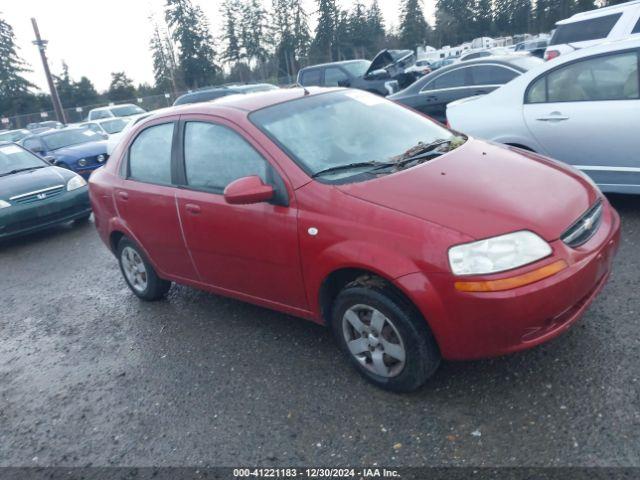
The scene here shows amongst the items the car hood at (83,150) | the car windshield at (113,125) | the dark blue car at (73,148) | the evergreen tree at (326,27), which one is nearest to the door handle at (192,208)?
the dark blue car at (73,148)

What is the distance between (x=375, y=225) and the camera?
9.36 ft

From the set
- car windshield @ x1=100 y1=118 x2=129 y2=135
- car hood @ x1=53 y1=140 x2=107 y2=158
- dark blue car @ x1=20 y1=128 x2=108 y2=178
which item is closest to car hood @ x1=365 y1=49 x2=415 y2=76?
car hood @ x1=53 y1=140 x2=107 y2=158

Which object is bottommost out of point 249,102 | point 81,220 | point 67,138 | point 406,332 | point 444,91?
point 81,220

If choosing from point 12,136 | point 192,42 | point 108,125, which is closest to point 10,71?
point 192,42

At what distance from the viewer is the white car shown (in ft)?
15.6

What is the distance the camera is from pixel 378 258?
280 cm

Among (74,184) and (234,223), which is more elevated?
(234,223)

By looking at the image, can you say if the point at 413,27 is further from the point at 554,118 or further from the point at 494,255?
the point at 494,255

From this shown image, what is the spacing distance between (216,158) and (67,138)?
11.6m

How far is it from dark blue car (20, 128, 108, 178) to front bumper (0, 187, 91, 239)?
411cm

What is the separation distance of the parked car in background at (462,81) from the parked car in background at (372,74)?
339cm

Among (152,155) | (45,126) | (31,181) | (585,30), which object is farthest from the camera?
(45,126)

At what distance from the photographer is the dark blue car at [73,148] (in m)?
12.1

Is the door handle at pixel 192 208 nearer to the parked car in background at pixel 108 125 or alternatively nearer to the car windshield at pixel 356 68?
the car windshield at pixel 356 68
